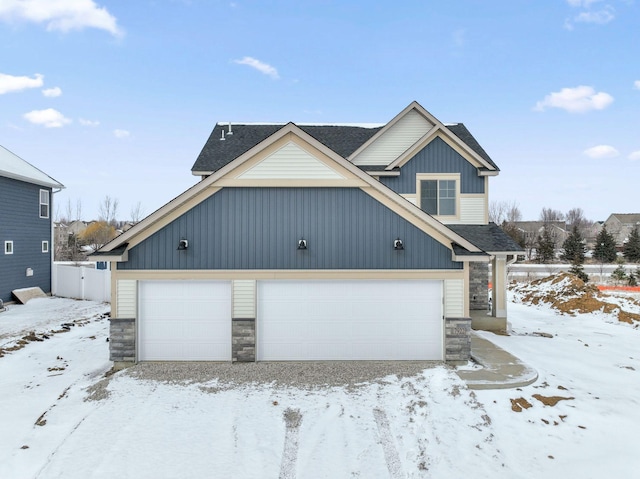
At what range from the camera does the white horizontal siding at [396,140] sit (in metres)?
13.4

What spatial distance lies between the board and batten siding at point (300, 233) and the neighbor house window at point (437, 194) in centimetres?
446

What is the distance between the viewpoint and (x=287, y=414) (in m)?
6.47

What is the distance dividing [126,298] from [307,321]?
15.0ft

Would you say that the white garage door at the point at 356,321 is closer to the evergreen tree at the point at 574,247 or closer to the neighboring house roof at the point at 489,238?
the neighboring house roof at the point at 489,238

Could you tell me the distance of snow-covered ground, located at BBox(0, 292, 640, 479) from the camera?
5.15 meters

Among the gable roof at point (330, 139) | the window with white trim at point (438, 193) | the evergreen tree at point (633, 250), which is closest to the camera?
the window with white trim at point (438, 193)

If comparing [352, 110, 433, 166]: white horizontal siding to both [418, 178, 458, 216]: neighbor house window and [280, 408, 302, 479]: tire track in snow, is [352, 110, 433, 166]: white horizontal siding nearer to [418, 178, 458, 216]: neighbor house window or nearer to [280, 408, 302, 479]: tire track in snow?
[418, 178, 458, 216]: neighbor house window

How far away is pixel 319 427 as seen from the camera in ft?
20.0

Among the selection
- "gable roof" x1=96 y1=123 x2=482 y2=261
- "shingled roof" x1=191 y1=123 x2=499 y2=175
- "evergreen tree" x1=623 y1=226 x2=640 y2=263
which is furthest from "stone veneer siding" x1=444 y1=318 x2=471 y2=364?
"evergreen tree" x1=623 y1=226 x2=640 y2=263

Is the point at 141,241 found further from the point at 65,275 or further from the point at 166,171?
the point at 166,171

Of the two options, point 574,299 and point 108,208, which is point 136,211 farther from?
point 574,299

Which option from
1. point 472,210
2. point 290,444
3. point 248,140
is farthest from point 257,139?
point 290,444

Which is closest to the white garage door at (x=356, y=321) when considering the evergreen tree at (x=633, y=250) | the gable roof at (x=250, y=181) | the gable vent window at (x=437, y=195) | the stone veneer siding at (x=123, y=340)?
the gable roof at (x=250, y=181)

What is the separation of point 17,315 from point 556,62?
30.2 meters
